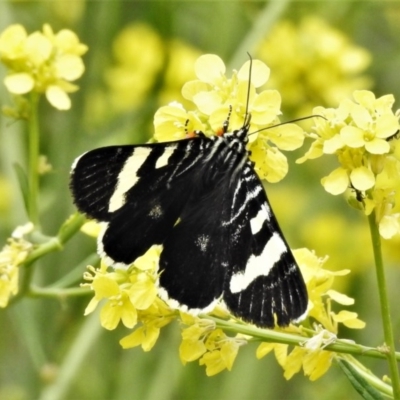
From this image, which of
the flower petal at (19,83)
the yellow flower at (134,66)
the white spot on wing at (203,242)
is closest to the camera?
the white spot on wing at (203,242)

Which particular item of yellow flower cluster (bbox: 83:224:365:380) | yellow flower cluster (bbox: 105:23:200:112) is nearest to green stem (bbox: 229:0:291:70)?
yellow flower cluster (bbox: 105:23:200:112)

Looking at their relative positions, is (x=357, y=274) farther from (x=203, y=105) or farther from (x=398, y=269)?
(x=203, y=105)

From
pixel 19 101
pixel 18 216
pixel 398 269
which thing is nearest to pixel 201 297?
pixel 19 101

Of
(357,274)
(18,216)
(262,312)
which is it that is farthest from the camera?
(357,274)

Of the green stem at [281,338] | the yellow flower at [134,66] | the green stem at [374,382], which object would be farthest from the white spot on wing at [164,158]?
the yellow flower at [134,66]

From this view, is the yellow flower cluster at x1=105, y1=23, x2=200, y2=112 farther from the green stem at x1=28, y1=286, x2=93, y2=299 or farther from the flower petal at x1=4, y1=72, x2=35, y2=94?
the green stem at x1=28, y1=286, x2=93, y2=299

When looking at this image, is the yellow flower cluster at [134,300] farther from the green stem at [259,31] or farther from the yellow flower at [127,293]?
the green stem at [259,31]
